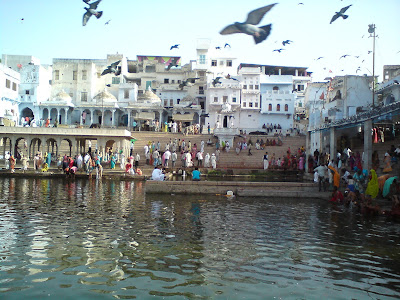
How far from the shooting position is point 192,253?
7750mm

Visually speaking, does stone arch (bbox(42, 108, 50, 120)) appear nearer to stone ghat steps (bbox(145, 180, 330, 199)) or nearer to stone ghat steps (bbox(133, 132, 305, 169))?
stone ghat steps (bbox(133, 132, 305, 169))

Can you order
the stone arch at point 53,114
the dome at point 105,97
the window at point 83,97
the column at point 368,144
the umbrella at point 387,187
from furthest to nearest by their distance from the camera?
the window at point 83,97 < the dome at point 105,97 < the stone arch at point 53,114 < the column at point 368,144 < the umbrella at point 387,187

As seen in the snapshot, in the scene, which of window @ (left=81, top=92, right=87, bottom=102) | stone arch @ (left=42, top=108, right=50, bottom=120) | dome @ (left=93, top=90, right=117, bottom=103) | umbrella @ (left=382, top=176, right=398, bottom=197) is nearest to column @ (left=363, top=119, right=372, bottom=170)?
umbrella @ (left=382, top=176, right=398, bottom=197)

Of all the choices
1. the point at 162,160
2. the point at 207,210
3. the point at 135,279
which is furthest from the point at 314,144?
the point at 135,279

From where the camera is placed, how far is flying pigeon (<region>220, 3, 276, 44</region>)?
775cm

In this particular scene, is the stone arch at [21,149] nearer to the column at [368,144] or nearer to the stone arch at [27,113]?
the stone arch at [27,113]

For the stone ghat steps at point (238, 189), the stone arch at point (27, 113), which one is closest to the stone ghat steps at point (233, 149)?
the stone ghat steps at point (238, 189)

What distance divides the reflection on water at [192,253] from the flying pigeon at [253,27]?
424cm

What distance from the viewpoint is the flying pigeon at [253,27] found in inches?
305

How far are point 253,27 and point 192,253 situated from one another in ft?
15.0

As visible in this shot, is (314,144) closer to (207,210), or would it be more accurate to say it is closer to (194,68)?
(207,210)

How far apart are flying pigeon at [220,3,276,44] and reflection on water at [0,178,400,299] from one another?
4.24 m

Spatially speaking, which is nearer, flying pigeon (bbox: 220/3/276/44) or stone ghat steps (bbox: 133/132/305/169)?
flying pigeon (bbox: 220/3/276/44)

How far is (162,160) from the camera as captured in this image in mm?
28078
